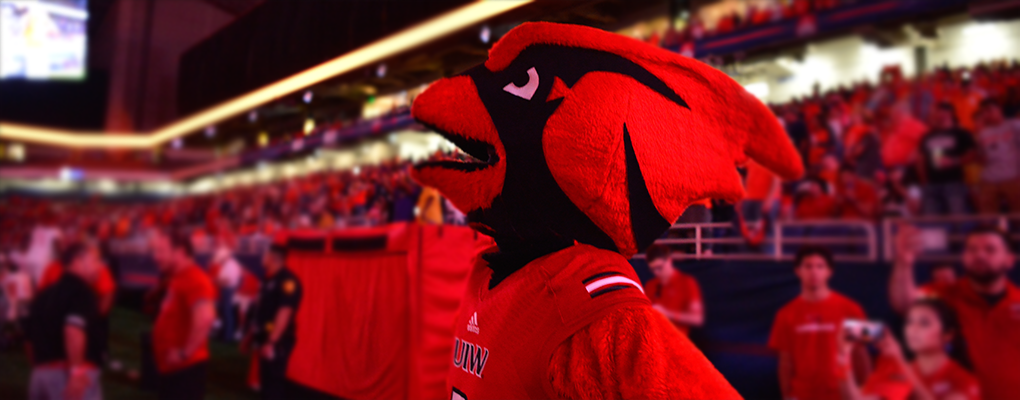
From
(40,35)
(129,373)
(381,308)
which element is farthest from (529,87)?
(129,373)

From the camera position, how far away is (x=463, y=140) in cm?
125

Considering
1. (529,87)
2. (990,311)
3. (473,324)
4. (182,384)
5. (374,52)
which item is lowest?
(182,384)

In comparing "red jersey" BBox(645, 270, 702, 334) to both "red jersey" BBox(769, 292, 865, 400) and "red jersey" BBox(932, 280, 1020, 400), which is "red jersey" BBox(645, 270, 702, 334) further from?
"red jersey" BBox(932, 280, 1020, 400)

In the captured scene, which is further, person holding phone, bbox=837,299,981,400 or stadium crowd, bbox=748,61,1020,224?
stadium crowd, bbox=748,61,1020,224

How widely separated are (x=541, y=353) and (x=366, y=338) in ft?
2.25

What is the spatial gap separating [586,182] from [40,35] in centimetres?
262

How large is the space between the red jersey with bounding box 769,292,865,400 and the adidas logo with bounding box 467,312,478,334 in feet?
8.10

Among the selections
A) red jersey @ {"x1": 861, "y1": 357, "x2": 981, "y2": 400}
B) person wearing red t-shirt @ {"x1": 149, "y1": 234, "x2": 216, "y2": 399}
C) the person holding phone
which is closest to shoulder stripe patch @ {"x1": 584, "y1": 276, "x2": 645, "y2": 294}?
the person holding phone

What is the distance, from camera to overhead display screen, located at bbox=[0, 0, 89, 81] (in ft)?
7.68

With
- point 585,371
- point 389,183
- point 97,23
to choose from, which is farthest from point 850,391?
point 97,23

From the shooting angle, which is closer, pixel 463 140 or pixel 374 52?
pixel 463 140

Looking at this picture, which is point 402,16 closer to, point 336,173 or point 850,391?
point 336,173

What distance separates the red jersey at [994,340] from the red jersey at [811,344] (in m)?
0.60

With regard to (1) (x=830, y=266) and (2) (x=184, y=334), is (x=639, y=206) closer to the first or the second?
(1) (x=830, y=266)
